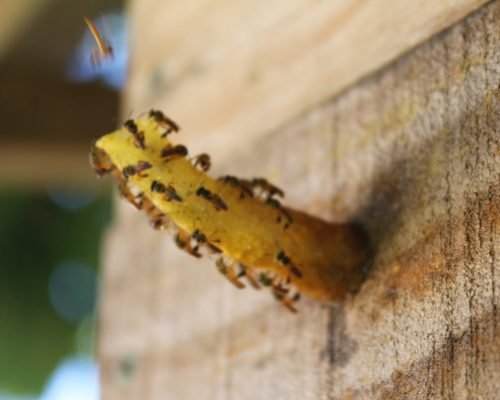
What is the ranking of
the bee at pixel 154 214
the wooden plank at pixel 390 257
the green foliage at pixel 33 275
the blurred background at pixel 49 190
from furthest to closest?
the green foliage at pixel 33 275 → the blurred background at pixel 49 190 → the bee at pixel 154 214 → the wooden plank at pixel 390 257

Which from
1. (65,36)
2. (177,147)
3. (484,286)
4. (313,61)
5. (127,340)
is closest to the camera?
(484,286)

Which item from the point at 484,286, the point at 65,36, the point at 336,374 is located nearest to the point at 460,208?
the point at 484,286

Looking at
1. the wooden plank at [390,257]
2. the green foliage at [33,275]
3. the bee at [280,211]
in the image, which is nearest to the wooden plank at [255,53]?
the wooden plank at [390,257]

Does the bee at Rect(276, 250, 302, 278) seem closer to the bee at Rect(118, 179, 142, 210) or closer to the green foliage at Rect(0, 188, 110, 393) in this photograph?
the bee at Rect(118, 179, 142, 210)

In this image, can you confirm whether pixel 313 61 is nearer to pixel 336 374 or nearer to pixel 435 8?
pixel 435 8

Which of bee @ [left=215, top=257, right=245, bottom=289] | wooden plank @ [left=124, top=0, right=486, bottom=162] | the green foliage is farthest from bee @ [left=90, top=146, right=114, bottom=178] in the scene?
the green foliage

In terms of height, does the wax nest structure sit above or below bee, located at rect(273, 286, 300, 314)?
above

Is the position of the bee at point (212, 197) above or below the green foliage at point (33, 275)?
below

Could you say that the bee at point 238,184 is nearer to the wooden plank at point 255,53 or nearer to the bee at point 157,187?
the bee at point 157,187
